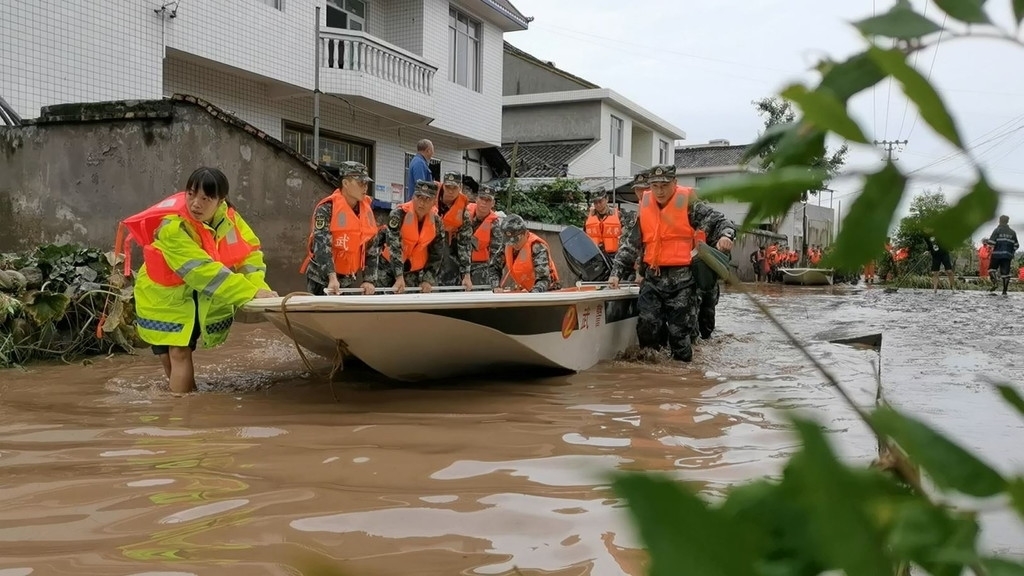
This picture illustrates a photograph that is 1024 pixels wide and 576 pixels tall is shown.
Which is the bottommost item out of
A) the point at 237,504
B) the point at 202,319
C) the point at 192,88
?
the point at 237,504

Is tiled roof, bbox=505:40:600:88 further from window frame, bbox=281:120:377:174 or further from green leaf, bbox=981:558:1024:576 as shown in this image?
green leaf, bbox=981:558:1024:576

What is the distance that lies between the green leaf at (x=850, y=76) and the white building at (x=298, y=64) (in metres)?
10.2

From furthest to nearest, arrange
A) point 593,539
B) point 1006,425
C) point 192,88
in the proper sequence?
point 192,88
point 1006,425
point 593,539

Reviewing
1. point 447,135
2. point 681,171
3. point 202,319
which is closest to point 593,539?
point 202,319

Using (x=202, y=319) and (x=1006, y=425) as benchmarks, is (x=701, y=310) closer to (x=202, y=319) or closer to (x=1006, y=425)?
(x=1006, y=425)

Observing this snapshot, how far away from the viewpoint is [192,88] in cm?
1164

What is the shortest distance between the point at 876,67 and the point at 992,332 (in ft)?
34.4

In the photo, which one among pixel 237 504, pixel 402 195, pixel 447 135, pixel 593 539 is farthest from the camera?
pixel 447 135

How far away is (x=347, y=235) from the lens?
6695 mm

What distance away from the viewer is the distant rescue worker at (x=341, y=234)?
6.56 metres

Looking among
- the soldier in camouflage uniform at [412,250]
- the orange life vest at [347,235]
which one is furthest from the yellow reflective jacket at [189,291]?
the soldier in camouflage uniform at [412,250]

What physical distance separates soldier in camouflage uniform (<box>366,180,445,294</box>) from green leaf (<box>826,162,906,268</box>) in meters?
6.19

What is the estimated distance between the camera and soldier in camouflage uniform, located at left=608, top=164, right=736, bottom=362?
6.82 m

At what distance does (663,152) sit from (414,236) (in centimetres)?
2686
